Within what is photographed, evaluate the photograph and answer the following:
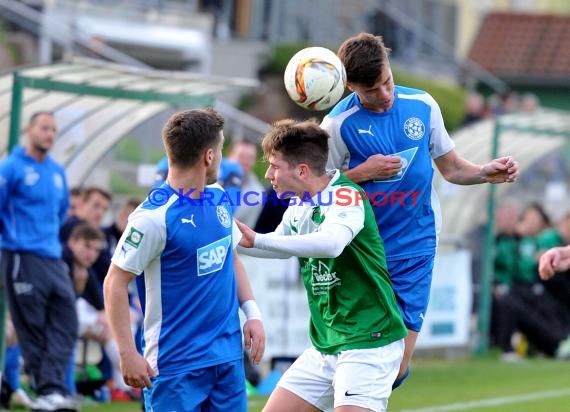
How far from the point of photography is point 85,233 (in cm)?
1097

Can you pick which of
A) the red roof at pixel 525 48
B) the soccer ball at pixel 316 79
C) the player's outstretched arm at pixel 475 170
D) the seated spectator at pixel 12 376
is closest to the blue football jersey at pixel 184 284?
the soccer ball at pixel 316 79

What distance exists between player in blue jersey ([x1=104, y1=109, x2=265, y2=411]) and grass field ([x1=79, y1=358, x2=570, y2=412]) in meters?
4.56

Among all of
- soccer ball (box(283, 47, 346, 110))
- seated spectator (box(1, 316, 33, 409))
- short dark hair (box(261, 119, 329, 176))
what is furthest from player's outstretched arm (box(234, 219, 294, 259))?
seated spectator (box(1, 316, 33, 409))

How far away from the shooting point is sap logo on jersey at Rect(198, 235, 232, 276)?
19.7ft

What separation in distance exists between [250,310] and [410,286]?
1.00 meters

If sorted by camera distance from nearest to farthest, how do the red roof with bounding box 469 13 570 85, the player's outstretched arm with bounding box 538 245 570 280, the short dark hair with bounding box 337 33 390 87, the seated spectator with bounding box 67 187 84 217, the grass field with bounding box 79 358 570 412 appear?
1. the short dark hair with bounding box 337 33 390 87
2. the player's outstretched arm with bounding box 538 245 570 280
3. the grass field with bounding box 79 358 570 412
4. the seated spectator with bounding box 67 187 84 217
5. the red roof with bounding box 469 13 570 85

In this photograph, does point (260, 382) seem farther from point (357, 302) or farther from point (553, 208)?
point (553, 208)

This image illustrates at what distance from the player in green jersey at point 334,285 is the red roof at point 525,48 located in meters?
30.7

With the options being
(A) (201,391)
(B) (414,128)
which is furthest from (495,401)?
(A) (201,391)

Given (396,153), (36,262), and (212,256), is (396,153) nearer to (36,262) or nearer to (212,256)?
(212,256)

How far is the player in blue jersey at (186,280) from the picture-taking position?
5.90 m

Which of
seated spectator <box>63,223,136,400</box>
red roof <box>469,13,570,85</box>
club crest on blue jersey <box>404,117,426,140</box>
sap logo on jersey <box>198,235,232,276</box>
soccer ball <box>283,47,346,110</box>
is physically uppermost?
red roof <box>469,13,570,85</box>

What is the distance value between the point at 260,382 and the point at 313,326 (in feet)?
17.5

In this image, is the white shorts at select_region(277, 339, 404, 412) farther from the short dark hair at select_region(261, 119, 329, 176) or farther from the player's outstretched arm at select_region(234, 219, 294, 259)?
the short dark hair at select_region(261, 119, 329, 176)
